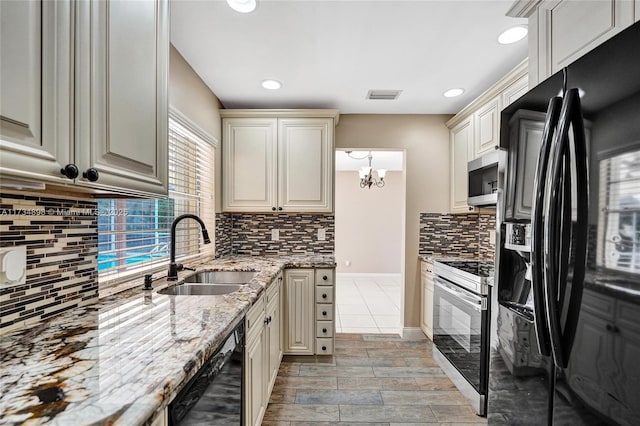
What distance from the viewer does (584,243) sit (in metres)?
0.78

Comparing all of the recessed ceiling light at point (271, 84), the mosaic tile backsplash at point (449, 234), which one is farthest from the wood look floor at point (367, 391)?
the recessed ceiling light at point (271, 84)

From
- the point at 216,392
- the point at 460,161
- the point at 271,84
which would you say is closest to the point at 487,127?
the point at 460,161

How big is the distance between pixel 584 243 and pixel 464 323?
1725mm

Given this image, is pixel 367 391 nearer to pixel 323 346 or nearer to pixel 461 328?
pixel 323 346

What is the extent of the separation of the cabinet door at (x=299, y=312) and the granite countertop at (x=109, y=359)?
4.48 feet

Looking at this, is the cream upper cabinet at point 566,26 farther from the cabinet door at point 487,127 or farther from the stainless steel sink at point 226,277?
the stainless steel sink at point 226,277

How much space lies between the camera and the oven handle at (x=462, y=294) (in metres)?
2.13

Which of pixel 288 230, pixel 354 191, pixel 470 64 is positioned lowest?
pixel 288 230

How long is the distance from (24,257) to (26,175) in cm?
56

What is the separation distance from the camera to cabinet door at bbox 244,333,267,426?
152 centimetres

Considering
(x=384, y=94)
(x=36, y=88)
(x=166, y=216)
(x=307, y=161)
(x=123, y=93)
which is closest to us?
(x=36, y=88)

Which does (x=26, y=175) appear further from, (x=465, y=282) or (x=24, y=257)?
(x=465, y=282)

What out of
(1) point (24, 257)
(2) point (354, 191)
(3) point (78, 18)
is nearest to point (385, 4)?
(3) point (78, 18)

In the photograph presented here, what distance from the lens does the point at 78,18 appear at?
0.82m
